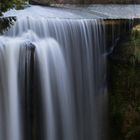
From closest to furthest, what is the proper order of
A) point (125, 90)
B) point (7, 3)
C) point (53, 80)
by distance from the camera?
1. point (7, 3)
2. point (53, 80)
3. point (125, 90)

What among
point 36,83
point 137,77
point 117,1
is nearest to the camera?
point 36,83

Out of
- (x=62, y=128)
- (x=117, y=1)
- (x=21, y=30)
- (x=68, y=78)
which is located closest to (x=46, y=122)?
(x=62, y=128)

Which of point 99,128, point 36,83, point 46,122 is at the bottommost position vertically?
point 99,128

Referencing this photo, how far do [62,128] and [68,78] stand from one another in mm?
1137

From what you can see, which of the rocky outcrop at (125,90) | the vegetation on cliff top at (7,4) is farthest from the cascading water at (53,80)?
the vegetation on cliff top at (7,4)

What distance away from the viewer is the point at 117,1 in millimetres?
14578

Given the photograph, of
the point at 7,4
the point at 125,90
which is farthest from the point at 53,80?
the point at 7,4

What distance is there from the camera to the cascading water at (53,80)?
8086 mm

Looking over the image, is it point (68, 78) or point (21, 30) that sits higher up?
point (21, 30)

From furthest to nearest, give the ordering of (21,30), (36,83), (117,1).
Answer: (117,1) < (21,30) < (36,83)

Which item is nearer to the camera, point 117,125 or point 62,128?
point 62,128

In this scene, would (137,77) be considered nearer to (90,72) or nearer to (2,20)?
(90,72)

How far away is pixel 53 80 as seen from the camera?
8.97 m

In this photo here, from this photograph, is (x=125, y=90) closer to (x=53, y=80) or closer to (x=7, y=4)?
(x=53, y=80)
